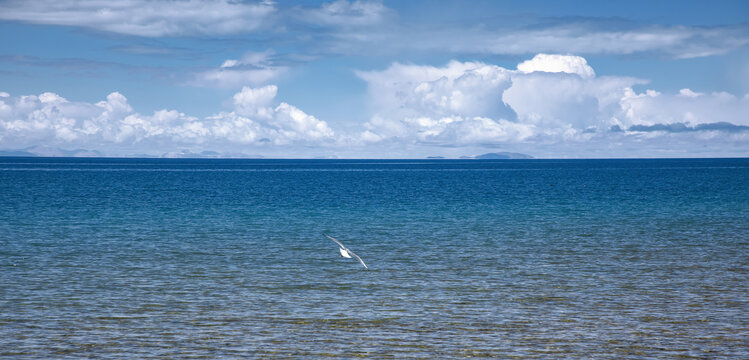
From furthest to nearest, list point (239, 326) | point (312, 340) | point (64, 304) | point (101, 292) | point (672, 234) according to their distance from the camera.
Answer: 1. point (672, 234)
2. point (101, 292)
3. point (64, 304)
4. point (239, 326)
5. point (312, 340)

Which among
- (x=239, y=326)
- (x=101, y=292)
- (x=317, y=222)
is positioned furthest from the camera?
(x=317, y=222)

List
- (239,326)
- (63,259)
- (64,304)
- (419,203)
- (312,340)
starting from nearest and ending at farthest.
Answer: (312,340) → (239,326) → (64,304) → (63,259) → (419,203)

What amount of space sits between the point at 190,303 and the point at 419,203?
5456 cm

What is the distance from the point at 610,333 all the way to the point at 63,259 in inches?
974

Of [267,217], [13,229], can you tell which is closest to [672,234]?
[267,217]

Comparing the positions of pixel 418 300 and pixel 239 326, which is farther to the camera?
pixel 418 300

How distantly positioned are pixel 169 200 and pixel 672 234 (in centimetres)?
5611

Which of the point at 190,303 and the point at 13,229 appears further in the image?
the point at 13,229

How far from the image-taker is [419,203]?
252 ft

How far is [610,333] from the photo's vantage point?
1966 centimetres

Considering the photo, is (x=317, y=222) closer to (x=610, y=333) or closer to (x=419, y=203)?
(x=419, y=203)

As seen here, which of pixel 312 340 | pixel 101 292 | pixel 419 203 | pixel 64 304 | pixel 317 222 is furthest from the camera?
pixel 419 203

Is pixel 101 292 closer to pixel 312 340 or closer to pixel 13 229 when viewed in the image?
pixel 312 340

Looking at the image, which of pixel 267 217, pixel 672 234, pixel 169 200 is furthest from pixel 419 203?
pixel 672 234
